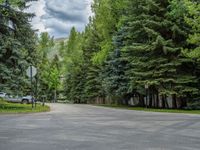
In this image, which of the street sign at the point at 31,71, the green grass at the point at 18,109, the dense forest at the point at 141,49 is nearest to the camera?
the green grass at the point at 18,109

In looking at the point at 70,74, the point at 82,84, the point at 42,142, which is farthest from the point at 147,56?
the point at 70,74

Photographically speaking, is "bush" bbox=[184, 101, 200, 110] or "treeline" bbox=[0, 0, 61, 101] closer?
"treeline" bbox=[0, 0, 61, 101]

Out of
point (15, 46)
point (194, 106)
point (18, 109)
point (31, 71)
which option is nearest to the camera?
point (31, 71)

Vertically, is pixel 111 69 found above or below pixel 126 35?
below

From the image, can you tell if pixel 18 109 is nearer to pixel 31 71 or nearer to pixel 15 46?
pixel 31 71

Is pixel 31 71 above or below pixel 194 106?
above

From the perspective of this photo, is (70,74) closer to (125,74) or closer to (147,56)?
(125,74)

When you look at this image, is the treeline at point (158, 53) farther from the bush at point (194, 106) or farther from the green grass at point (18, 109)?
the green grass at point (18, 109)

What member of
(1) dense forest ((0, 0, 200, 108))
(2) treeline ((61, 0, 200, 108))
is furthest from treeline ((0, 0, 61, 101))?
(2) treeline ((61, 0, 200, 108))

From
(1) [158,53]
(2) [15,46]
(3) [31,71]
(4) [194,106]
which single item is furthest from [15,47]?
(4) [194,106]

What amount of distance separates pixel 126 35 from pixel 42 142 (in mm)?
29151

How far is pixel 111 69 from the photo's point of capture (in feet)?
137

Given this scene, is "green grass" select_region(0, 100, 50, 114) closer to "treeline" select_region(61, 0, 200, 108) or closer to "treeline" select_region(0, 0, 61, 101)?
"treeline" select_region(0, 0, 61, 101)

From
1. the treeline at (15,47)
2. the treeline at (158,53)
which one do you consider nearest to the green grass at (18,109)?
the treeline at (15,47)
